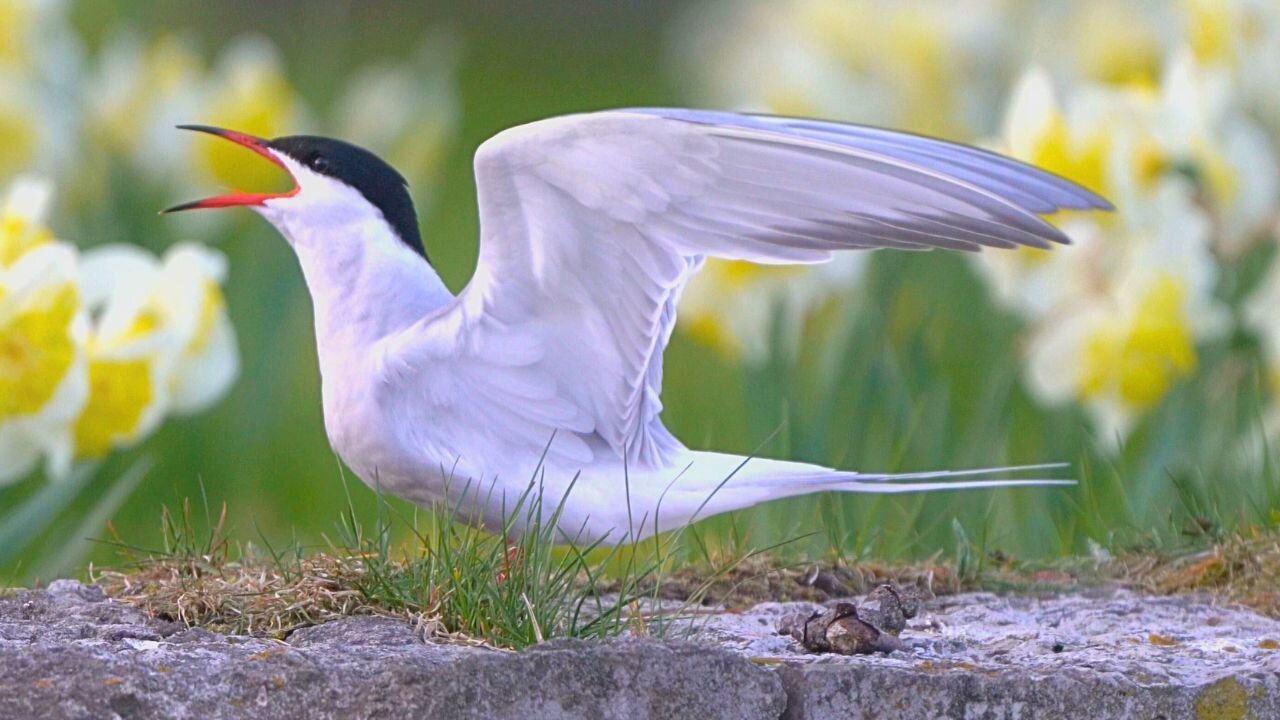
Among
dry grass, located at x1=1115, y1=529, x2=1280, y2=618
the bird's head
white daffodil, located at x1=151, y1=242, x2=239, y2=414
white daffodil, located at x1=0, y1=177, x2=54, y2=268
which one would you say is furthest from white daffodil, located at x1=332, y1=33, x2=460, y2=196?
dry grass, located at x1=1115, y1=529, x2=1280, y2=618

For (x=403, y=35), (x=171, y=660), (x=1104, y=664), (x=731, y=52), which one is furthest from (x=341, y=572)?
(x=403, y=35)

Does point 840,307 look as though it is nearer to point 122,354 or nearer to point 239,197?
point 122,354

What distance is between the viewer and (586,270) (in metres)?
2.66

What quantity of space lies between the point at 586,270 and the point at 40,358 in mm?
1053

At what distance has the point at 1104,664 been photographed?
2.27 m

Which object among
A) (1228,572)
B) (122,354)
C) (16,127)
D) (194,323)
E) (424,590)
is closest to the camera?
(424,590)

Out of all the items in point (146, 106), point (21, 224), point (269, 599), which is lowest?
point (269, 599)

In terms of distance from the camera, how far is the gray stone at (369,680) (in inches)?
78.9

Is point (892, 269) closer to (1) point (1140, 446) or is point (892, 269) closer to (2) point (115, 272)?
(1) point (1140, 446)

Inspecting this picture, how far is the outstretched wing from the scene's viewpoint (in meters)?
2.43

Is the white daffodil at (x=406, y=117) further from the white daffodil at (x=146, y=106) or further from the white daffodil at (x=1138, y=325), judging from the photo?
the white daffodil at (x=1138, y=325)

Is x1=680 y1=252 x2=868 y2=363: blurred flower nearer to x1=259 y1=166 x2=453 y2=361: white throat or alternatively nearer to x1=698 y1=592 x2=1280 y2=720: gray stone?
x1=259 y1=166 x2=453 y2=361: white throat

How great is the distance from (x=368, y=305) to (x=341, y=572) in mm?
575

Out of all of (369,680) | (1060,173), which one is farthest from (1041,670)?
(1060,173)
